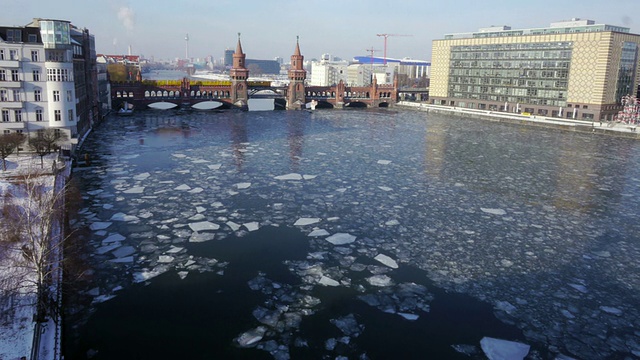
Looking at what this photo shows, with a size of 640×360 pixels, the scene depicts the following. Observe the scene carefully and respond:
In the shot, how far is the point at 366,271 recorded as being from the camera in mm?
18172

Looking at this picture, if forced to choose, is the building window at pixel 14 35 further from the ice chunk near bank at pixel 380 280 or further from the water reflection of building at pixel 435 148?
the ice chunk near bank at pixel 380 280

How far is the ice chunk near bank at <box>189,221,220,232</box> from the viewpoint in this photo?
22.0 m

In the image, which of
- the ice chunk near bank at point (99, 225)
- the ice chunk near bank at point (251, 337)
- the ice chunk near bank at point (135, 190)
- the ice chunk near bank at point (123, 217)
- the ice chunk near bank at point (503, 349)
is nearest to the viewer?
the ice chunk near bank at point (503, 349)

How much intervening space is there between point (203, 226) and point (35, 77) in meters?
27.5

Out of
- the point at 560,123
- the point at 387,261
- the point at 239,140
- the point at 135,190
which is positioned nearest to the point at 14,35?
the point at 239,140

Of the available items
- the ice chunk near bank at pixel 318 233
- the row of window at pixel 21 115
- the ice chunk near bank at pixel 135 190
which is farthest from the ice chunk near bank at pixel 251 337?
the row of window at pixel 21 115

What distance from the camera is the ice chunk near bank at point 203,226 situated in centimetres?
2205

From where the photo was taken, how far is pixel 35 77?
39594 millimetres

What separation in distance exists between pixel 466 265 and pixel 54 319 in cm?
1452

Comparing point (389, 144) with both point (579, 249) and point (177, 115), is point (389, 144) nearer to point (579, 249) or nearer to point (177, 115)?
point (579, 249)

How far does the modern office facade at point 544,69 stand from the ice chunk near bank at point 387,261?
2698 inches

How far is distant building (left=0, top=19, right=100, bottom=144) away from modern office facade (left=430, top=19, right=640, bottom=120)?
7238 centimetres

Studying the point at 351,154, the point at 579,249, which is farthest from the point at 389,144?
the point at 579,249

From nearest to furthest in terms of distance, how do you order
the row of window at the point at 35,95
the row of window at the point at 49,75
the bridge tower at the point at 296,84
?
the row of window at the point at 49,75
the row of window at the point at 35,95
the bridge tower at the point at 296,84
